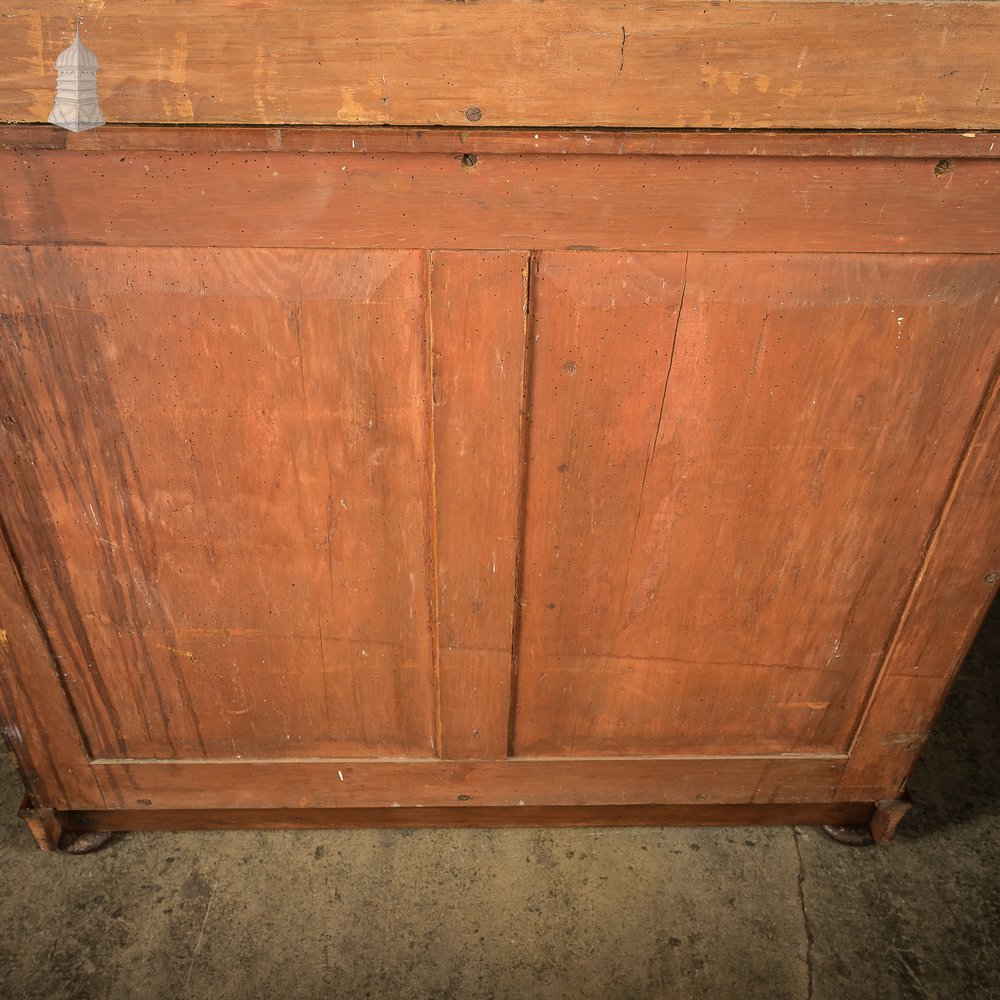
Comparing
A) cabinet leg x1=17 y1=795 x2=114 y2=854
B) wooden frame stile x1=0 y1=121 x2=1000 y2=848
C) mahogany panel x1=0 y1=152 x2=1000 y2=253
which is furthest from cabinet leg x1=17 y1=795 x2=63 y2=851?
mahogany panel x1=0 y1=152 x2=1000 y2=253

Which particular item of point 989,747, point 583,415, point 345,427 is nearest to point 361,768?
point 345,427

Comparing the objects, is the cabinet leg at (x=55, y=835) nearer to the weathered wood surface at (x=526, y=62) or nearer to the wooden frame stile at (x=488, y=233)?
the wooden frame stile at (x=488, y=233)

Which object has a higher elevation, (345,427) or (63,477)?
(345,427)

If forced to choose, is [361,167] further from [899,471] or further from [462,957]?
[462,957]

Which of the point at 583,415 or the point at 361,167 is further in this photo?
the point at 583,415

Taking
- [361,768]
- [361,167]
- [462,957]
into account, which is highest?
[361,167]

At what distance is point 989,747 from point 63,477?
2.44m

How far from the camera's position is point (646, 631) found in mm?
1573

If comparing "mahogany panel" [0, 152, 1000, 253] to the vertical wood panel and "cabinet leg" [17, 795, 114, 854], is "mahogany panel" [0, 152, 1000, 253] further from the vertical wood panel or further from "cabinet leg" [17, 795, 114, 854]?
"cabinet leg" [17, 795, 114, 854]

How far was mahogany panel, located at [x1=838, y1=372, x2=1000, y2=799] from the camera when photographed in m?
1.37

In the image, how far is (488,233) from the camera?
44.7 inches

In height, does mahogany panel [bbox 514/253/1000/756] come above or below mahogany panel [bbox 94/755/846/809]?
above

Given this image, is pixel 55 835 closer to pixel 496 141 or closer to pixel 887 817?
pixel 496 141

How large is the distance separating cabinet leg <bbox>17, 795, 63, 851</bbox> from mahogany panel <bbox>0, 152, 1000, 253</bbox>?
1.34 metres
